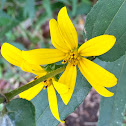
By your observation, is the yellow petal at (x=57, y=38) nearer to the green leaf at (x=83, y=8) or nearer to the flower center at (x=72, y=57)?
the flower center at (x=72, y=57)

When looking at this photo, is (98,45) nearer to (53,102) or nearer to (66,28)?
(66,28)

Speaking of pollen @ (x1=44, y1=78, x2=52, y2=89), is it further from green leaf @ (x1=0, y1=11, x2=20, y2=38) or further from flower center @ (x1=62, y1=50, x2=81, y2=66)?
green leaf @ (x1=0, y1=11, x2=20, y2=38)

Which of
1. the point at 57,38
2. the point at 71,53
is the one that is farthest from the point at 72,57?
the point at 57,38

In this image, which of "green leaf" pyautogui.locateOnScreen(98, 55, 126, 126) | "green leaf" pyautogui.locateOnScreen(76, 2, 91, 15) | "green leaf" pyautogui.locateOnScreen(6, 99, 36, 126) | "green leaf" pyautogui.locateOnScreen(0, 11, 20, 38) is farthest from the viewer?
"green leaf" pyautogui.locateOnScreen(76, 2, 91, 15)

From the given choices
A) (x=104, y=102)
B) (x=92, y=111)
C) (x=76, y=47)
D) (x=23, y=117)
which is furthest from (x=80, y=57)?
(x=92, y=111)

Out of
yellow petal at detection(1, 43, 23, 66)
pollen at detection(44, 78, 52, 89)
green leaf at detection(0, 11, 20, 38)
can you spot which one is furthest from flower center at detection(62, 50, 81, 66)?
green leaf at detection(0, 11, 20, 38)

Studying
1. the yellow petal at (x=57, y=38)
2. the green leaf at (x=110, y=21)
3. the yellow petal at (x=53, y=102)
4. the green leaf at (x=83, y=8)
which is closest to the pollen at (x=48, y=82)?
the yellow petal at (x=53, y=102)

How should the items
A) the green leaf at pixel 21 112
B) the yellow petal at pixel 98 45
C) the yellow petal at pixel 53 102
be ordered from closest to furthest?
1. the green leaf at pixel 21 112
2. the yellow petal at pixel 98 45
3. the yellow petal at pixel 53 102
